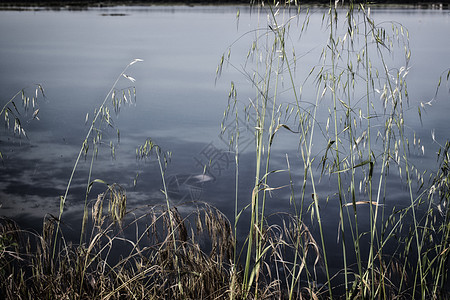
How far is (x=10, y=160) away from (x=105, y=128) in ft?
3.68

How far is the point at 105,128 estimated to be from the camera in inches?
222

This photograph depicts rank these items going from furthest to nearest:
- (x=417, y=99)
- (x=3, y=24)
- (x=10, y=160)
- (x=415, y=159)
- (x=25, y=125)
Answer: (x=3, y=24), (x=417, y=99), (x=25, y=125), (x=10, y=160), (x=415, y=159)

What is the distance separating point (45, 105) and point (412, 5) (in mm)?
29578

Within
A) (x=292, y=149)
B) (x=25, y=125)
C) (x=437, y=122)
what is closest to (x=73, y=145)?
(x=25, y=125)

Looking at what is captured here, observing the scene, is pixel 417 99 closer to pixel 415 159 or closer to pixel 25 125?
pixel 415 159

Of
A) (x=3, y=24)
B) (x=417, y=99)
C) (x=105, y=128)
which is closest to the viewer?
(x=105, y=128)

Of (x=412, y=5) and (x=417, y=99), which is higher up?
(x=412, y=5)

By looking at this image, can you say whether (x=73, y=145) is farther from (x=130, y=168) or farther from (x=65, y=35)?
(x=65, y=35)

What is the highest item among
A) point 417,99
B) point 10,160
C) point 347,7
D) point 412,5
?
point 412,5

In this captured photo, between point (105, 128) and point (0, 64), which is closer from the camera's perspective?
point (105, 128)

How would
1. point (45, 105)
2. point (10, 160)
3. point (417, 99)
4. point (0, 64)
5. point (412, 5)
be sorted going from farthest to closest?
point (412, 5), point (0, 64), point (45, 105), point (417, 99), point (10, 160)

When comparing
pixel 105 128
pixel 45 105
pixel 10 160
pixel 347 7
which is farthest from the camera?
pixel 45 105

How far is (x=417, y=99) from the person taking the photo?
6559 millimetres

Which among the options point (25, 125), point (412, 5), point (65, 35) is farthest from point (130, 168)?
point (412, 5)
